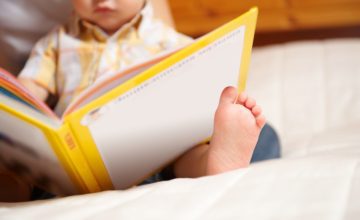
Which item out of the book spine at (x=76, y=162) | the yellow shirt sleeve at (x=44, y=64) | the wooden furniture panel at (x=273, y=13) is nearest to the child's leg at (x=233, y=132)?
the book spine at (x=76, y=162)

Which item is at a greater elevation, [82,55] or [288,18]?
[82,55]

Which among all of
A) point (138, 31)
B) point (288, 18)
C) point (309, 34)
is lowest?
point (309, 34)

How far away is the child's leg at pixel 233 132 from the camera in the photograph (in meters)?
0.64

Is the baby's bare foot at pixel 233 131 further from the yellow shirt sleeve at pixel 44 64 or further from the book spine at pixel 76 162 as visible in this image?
the yellow shirt sleeve at pixel 44 64

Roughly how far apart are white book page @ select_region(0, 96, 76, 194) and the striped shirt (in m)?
0.17

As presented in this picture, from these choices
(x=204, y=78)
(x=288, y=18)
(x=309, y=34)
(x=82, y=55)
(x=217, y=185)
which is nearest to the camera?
(x=217, y=185)

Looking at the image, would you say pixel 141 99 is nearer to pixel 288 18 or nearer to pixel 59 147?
pixel 59 147

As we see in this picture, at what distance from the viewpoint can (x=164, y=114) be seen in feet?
2.15

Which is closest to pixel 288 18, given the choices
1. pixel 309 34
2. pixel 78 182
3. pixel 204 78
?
pixel 309 34

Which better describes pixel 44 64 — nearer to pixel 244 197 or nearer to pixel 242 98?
pixel 242 98

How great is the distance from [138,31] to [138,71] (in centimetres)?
29

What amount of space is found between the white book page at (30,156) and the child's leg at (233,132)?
0.66 feet

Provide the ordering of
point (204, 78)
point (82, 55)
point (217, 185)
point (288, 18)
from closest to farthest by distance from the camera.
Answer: point (217, 185)
point (204, 78)
point (82, 55)
point (288, 18)

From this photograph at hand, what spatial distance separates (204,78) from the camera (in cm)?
66
